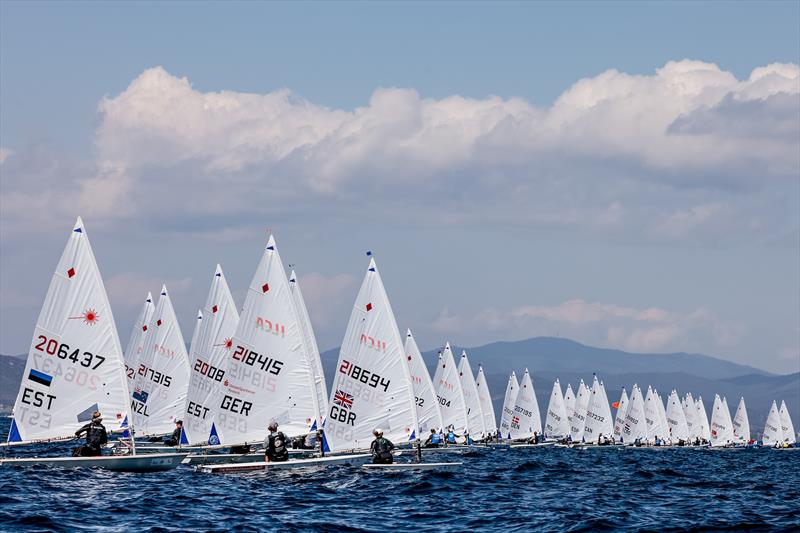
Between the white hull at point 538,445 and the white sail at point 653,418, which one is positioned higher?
the white sail at point 653,418

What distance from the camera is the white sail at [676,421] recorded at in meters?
156

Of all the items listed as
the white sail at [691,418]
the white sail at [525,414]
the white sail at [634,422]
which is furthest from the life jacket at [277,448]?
the white sail at [691,418]

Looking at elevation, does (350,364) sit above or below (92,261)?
below

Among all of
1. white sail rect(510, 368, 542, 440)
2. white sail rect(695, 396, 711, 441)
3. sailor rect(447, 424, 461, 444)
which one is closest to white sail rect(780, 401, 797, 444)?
white sail rect(695, 396, 711, 441)

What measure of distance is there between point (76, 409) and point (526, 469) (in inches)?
1139

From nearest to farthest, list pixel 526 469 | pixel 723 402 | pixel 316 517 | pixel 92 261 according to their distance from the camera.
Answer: pixel 316 517
pixel 92 261
pixel 526 469
pixel 723 402

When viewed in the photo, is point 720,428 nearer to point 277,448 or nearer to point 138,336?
point 138,336

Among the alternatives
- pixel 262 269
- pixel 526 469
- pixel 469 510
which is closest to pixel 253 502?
pixel 469 510

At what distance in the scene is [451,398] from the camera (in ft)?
294

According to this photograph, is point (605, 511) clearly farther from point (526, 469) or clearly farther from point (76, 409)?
point (526, 469)

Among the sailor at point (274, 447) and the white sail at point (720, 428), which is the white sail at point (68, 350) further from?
the white sail at point (720, 428)

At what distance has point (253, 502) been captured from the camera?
3516cm

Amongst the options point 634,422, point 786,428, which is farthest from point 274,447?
point 786,428

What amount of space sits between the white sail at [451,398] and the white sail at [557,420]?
163ft
